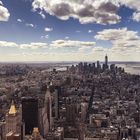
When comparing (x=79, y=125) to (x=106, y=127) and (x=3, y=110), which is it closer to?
(x=106, y=127)

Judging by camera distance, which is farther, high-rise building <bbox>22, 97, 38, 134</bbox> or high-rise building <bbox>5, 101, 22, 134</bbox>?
Answer: high-rise building <bbox>22, 97, 38, 134</bbox>

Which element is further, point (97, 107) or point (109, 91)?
point (109, 91)

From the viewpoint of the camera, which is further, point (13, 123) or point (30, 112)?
point (30, 112)

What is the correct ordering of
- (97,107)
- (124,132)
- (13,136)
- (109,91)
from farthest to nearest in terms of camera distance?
(109,91)
(97,107)
(124,132)
(13,136)

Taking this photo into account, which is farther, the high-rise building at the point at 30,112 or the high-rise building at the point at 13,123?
the high-rise building at the point at 30,112

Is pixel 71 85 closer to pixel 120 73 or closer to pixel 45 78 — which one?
pixel 45 78

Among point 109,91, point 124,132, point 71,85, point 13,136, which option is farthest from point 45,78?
point 13,136

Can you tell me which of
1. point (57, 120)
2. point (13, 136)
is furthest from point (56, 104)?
point (13, 136)

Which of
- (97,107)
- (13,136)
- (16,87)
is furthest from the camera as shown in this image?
(16,87)

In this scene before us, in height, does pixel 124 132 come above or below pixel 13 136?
below
